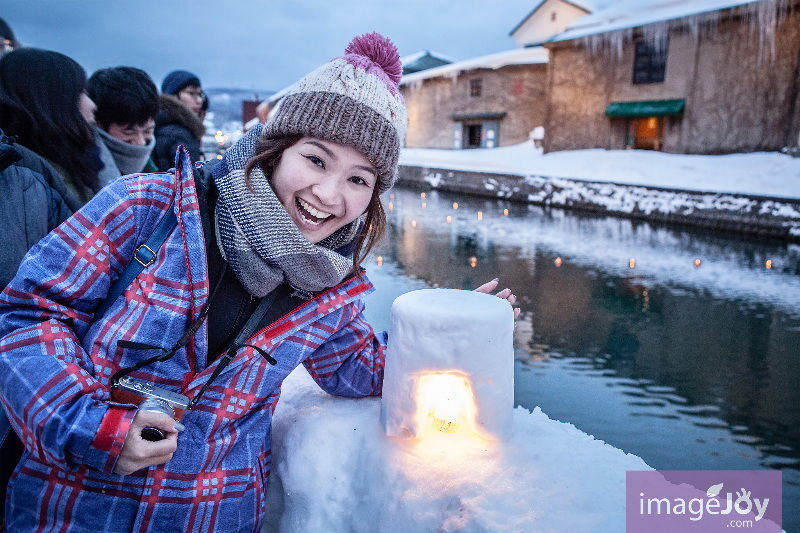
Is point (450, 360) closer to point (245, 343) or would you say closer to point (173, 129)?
point (245, 343)

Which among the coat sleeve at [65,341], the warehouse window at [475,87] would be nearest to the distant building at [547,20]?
the warehouse window at [475,87]

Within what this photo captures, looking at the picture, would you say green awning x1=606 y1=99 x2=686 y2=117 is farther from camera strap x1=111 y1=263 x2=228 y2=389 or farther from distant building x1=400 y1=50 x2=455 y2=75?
camera strap x1=111 y1=263 x2=228 y2=389

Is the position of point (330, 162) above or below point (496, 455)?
above

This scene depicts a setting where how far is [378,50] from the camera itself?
5.58 ft

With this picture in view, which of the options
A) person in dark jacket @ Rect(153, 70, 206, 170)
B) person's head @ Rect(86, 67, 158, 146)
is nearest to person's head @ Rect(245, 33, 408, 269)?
person's head @ Rect(86, 67, 158, 146)

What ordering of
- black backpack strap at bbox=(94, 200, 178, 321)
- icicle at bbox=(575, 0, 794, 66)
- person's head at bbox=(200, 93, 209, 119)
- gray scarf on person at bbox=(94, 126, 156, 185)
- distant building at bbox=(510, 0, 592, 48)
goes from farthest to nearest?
1. distant building at bbox=(510, 0, 592, 48)
2. icicle at bbox=(575, 0, 794, 66)
3. person's head at bbox=(200, 93, 209, 119)
4. gray scarf on person at bbox=(94, 126, 156, 185)
5. black backpack strap at bbox=(94, 200, 178, 321)

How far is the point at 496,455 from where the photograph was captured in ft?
5.49

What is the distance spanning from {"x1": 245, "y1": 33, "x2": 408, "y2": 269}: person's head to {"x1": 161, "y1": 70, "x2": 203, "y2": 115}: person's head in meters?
3.91

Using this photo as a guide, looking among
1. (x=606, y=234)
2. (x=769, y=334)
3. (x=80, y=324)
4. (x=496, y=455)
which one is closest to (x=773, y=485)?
(x=496, y=455)

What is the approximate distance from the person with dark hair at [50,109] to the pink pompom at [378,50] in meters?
1.39

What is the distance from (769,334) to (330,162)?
5930 millimetres

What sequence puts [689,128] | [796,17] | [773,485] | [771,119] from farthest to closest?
[689,128] → [771,119] → [796,17] → [773,485]

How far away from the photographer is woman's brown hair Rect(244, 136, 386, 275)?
1.53m

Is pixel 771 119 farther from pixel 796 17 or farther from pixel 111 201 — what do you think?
pixel 111 201
